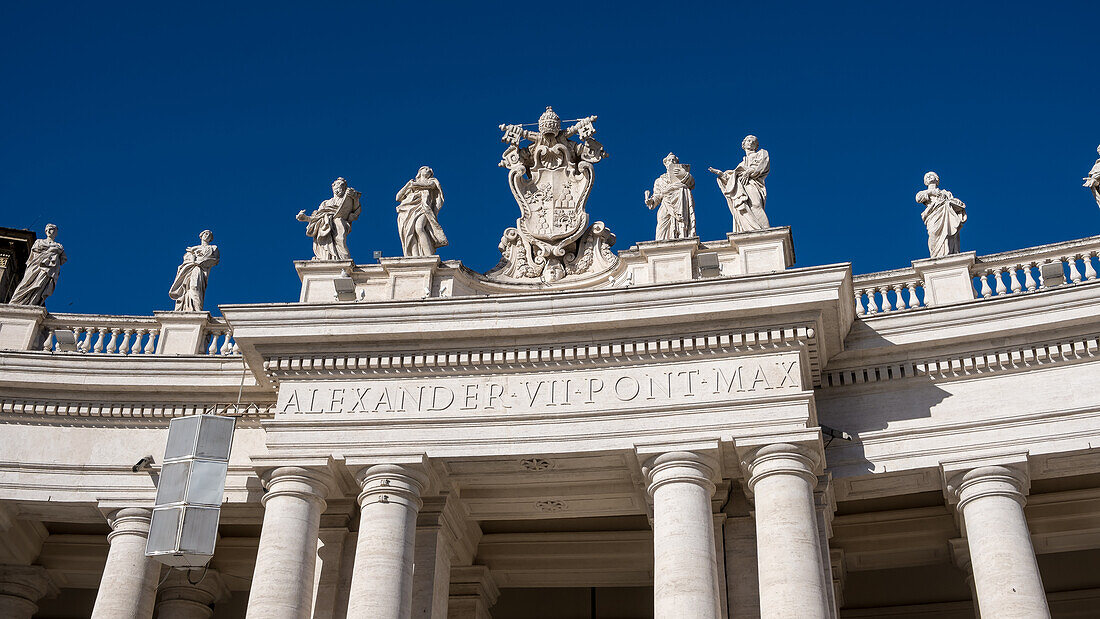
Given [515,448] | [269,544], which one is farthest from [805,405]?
[269,544]

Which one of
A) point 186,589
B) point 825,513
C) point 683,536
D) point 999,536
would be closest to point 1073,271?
point 999,536

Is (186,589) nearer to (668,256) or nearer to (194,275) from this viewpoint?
(194,275)

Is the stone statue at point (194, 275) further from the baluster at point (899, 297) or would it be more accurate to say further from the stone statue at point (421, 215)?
the baluster at point (899, 297)

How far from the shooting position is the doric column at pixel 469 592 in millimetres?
26003

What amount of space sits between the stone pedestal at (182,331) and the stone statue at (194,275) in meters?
0.60

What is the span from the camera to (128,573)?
24.1 meters

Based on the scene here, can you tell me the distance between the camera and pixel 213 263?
28.4 meters

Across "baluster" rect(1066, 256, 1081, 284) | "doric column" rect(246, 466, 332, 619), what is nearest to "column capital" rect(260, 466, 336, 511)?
"doric column" rect(246, 466, 332, 619)

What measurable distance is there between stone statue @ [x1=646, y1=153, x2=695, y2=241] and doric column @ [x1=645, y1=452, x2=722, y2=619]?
532 cm

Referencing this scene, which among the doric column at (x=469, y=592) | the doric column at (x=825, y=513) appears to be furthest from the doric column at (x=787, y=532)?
the doric column at (x=469, y=592)

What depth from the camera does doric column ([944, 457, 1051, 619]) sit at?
20703 millimetres

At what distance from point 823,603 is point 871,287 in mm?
7306

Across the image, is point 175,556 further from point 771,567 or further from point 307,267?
point 771,567

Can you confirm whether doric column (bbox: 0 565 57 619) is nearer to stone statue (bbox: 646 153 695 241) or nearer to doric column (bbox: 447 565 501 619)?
doric column (bbox: 447 565 501 619)
